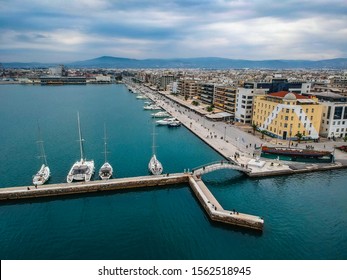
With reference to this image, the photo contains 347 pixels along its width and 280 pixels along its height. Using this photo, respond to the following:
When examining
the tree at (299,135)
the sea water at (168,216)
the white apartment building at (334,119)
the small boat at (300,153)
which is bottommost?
the sea water at (168,216)

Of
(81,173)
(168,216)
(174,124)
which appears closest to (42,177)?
(81,173)

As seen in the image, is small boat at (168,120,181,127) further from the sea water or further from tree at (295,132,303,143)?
tree at (295,132,303,143)

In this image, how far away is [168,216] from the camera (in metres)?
39.4

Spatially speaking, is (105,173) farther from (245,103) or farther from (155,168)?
(245,103)

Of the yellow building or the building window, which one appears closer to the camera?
the yellow building

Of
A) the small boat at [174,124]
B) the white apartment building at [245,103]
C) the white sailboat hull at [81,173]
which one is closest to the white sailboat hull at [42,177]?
the white sailboat hull at [81,173]

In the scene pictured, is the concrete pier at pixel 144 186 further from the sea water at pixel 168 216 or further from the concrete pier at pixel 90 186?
the sea water at pixel 168 216

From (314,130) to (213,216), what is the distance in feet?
152

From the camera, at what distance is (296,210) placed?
40.6m

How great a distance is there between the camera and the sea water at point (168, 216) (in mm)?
32062

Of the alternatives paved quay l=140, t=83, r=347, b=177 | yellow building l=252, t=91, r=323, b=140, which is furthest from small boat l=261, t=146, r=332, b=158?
yellow building l=252, t=91, r=323, b=140

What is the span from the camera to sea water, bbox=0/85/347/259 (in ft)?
105

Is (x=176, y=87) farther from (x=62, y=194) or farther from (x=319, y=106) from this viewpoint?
(x=62, y=194)

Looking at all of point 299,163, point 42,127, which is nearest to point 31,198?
point 299,163
